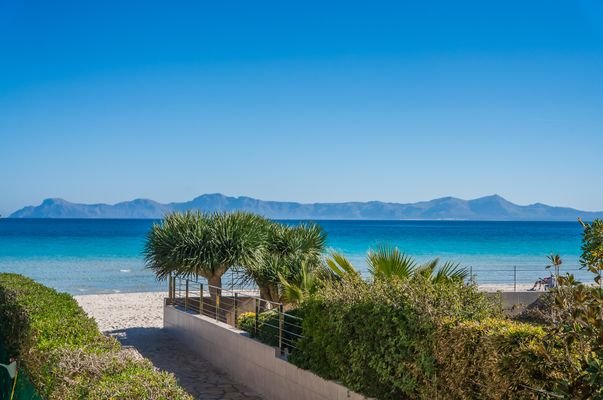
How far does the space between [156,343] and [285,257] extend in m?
3.33

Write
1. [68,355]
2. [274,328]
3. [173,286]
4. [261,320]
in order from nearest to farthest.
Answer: [68,355]
[274,328]
[261,320]
[173,286]

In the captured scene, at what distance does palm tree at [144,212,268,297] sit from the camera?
52.3ft

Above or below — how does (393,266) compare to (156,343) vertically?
above

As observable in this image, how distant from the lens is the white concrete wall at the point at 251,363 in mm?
8969

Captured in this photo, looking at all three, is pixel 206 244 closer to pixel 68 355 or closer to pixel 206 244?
pixel 206 244

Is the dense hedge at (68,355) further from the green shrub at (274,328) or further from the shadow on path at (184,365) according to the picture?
the green shrub at (274,328)

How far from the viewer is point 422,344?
6762 mm

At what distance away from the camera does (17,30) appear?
128 ft

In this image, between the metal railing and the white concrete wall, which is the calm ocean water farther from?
the white concrete wall

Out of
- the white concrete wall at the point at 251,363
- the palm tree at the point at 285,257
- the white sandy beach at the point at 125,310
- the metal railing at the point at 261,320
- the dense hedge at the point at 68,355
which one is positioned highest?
the palm tree at the point at 285,257

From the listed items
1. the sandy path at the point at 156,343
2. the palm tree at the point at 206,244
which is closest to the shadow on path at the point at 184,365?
the sandy path at the point at 156,343

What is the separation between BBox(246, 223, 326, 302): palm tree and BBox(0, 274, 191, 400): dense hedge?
559 centimetres

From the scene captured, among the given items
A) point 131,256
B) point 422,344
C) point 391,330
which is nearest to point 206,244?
point 391,330

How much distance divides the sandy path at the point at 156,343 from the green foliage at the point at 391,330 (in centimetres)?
275
